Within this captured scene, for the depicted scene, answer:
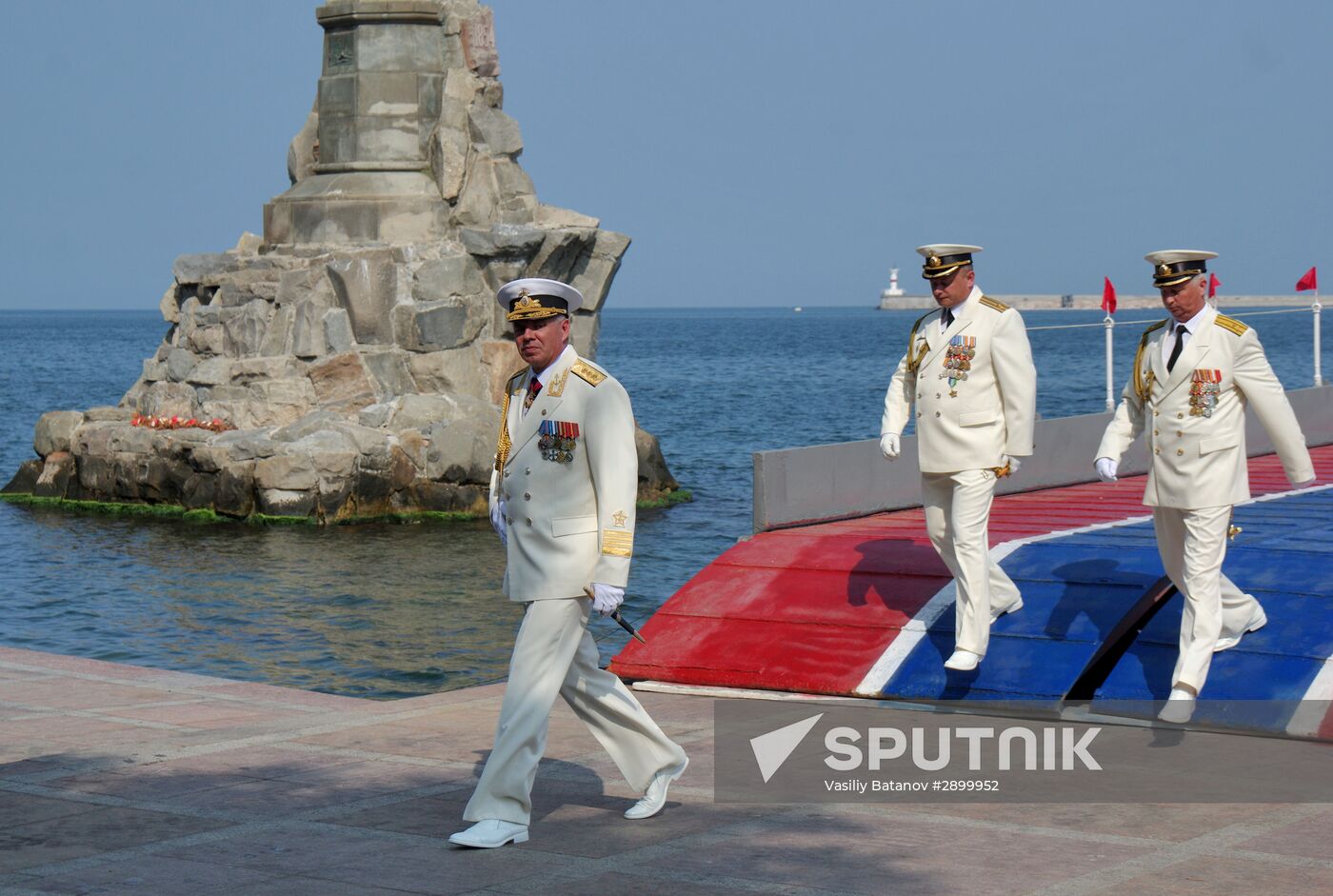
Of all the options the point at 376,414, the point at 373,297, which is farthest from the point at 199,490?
the point at 373,297

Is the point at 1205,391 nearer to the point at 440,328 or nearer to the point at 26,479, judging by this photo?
the point at 440,328

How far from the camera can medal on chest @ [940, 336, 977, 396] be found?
801cm

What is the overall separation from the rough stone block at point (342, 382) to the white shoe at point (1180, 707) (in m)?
18.6

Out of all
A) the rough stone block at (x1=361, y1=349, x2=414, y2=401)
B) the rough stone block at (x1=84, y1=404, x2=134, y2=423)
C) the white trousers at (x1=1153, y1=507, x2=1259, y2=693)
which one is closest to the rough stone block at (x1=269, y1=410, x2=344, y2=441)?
the rough stone block at (x1=361, y1=349, x2=414, y2=401)

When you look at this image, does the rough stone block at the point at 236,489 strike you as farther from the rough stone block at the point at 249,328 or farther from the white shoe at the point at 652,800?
the white shoe at the point at 652,800

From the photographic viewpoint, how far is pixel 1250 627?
806cm

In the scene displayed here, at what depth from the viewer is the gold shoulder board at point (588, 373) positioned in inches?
245

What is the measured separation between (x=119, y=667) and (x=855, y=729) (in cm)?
461

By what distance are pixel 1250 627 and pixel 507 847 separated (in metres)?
3.92

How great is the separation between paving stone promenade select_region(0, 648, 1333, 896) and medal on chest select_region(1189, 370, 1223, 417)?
194cm

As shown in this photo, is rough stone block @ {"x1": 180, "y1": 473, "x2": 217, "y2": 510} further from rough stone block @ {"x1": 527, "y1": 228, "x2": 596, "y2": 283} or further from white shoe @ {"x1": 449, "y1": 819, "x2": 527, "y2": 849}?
white shoe @ {"x1": 449, "y1": 819, "x2": 527, "y2": 849}

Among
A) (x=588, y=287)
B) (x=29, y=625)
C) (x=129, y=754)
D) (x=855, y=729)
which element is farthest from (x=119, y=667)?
(x=588, y=287)

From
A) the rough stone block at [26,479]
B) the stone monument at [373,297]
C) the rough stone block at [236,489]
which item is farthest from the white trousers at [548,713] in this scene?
the rough stone block at [26,479]

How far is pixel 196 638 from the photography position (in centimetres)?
1573
